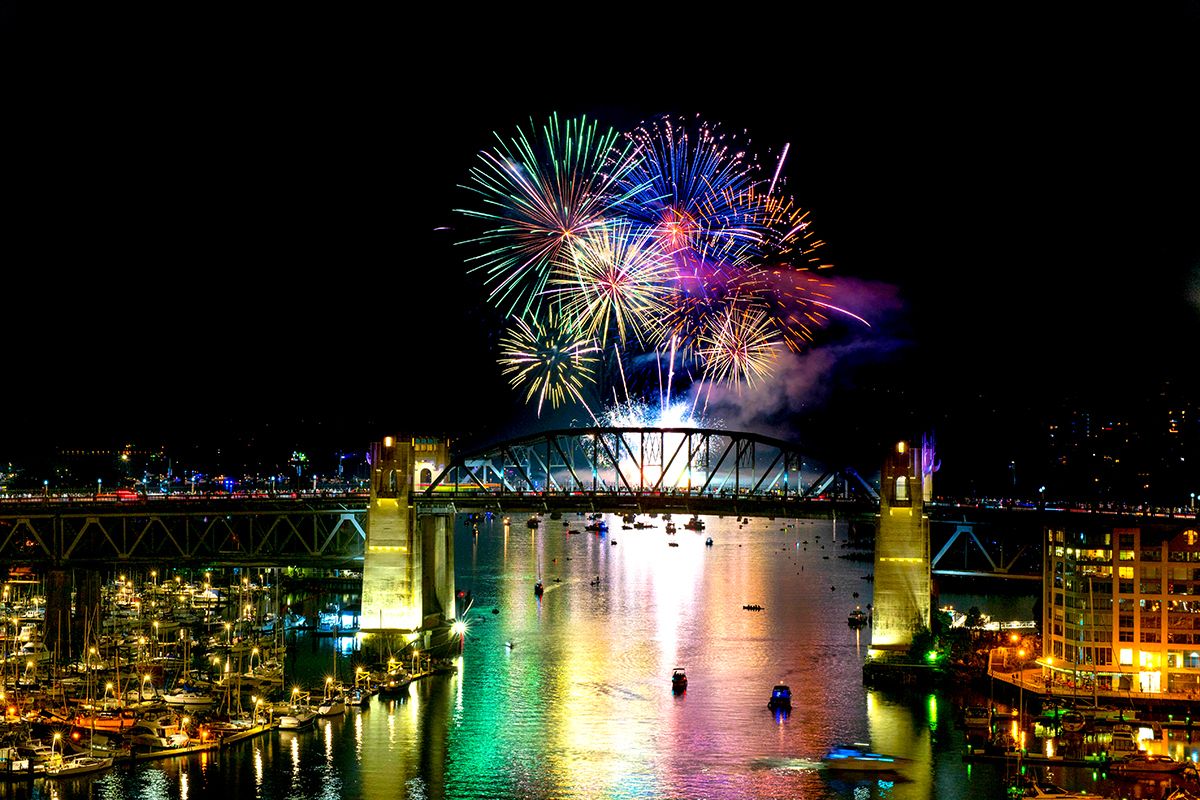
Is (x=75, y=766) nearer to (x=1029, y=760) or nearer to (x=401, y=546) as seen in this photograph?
(x=401, y=546)

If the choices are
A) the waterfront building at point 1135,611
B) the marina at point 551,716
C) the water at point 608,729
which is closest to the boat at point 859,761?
the marina at point 551,716

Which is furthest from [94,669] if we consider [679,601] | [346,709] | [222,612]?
[679,601]

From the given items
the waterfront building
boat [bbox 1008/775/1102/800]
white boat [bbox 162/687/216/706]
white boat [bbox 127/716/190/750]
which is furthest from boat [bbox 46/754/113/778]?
the waterfront building

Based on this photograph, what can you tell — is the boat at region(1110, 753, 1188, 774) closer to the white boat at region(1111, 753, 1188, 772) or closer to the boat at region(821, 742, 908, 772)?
the white boat at region(1111, 753, 1188, 772)

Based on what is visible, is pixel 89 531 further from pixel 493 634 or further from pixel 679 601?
pixel 679 601

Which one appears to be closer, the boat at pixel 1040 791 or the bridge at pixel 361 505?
the boat at pixel 1040 791

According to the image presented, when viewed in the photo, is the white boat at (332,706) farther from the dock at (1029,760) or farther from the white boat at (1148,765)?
the white boat at (1148,765)
